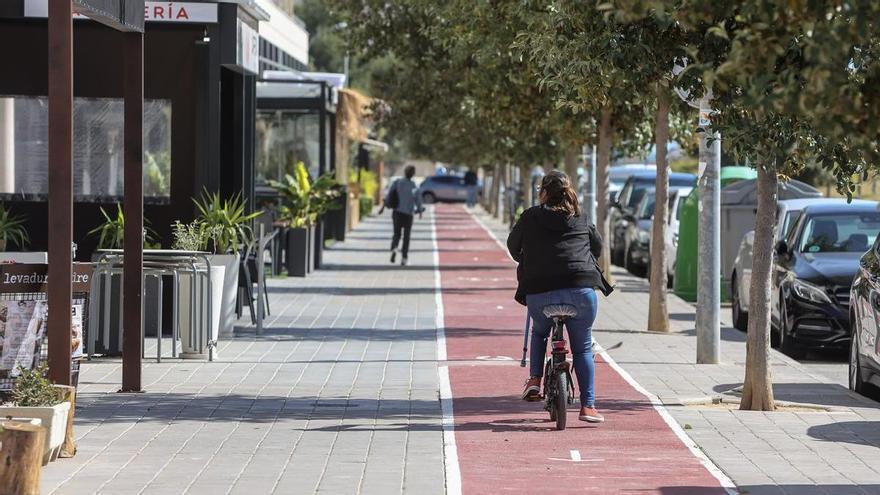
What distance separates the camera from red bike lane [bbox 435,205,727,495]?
9.20 m

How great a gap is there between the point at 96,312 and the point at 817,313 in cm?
674

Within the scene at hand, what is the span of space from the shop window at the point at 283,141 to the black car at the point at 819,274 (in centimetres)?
1551

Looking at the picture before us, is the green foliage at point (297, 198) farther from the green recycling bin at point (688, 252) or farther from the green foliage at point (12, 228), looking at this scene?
the green foliage at point (12, 228)

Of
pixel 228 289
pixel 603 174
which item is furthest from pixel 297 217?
pixel 228 289

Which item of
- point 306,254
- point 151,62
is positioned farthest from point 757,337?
point 306,254

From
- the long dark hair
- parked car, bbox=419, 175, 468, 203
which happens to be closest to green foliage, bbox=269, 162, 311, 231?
the long dark hair

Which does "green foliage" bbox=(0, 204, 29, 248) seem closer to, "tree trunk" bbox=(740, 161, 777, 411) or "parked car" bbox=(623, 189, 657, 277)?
"tree trunk" bbox=(740, 161, 777, 411)

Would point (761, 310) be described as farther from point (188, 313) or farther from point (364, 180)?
point (364, 180)

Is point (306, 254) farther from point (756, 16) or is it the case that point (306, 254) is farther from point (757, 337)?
point (756, 16)

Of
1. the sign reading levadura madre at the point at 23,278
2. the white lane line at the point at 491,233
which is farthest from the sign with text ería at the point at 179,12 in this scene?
the white lane line at the point at 491,233

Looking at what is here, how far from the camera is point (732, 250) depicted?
24.3m

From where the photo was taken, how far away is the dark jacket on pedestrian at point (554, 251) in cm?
1135

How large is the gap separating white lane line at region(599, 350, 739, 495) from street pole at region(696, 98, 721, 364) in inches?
34.9

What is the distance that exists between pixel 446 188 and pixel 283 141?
199 feet
